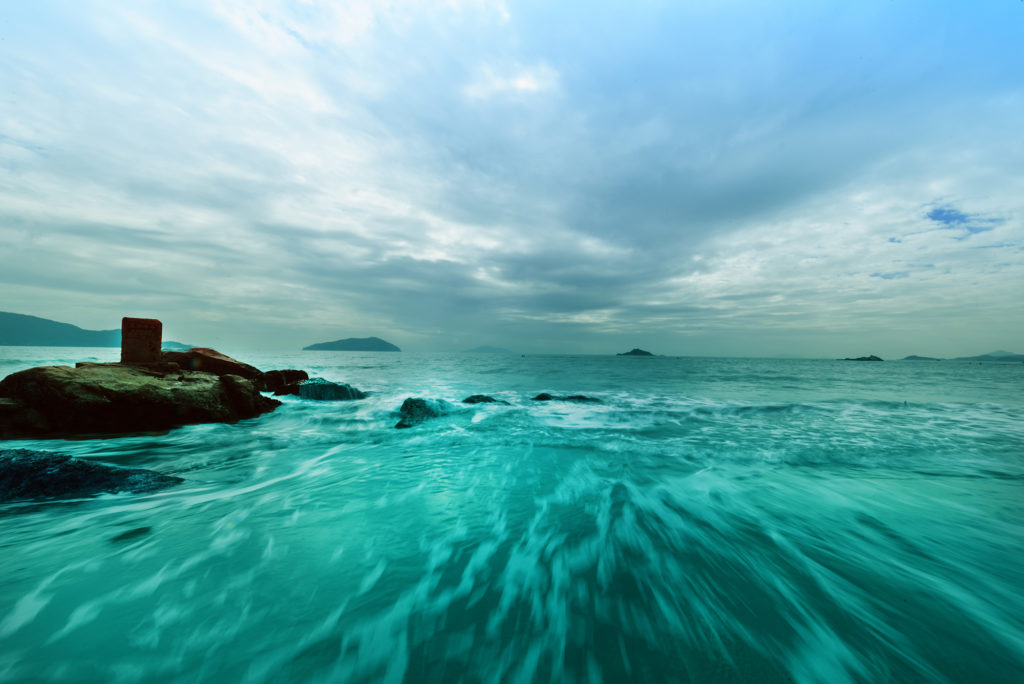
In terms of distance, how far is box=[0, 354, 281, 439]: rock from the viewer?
6613 millimetres

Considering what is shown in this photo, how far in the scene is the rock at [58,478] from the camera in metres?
4.07

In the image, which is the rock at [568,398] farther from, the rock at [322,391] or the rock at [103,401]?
the rock at [103,401]

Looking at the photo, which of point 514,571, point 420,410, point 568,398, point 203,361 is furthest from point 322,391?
point 514,571

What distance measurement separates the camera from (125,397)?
7273mm

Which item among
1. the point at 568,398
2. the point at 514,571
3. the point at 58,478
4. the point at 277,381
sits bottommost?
the point at 514,571

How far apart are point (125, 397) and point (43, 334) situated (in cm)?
22263

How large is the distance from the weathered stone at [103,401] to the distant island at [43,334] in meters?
150

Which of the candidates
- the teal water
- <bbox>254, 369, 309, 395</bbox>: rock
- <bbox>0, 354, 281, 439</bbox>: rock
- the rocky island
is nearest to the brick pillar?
the rocky island

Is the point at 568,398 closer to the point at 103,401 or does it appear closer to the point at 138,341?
the point at 103,401

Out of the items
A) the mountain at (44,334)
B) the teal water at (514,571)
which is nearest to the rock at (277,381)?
the teal water at (514,571)

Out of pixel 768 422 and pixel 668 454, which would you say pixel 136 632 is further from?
pixel 768 422

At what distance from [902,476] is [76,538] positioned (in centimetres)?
1160

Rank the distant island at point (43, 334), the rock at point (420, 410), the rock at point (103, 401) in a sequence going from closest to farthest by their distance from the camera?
1. the rock at point (103, 401)
2. the rock at point (420, 410)
3. the distant island at point (43, 334)

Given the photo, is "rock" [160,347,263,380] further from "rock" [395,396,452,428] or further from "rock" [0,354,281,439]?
"rock" [395,396,452,428]
